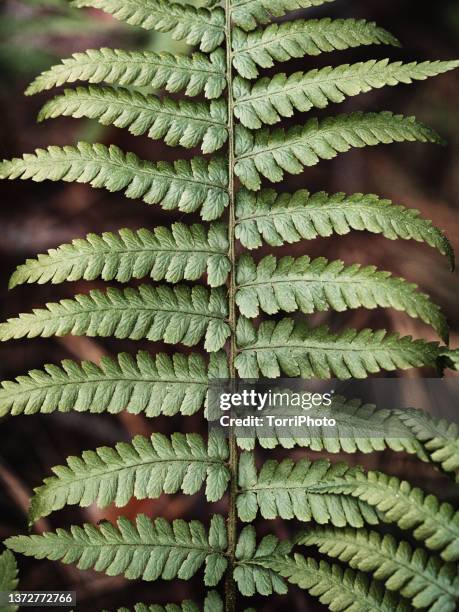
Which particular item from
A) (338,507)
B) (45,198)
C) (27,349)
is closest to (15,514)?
(27,349)

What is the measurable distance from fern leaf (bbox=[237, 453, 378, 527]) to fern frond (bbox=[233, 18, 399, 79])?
949mm

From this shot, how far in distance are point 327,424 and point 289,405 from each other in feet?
0.33

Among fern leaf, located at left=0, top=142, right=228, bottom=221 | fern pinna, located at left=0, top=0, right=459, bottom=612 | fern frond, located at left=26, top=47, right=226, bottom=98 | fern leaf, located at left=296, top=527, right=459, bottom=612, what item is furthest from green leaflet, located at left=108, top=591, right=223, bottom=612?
fern frond, located at left=26, top=47, right=226, bottom=98

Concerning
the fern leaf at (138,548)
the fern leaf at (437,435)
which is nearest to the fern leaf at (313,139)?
the fern leaf at (437,435)

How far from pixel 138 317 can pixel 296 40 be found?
0.78 meters

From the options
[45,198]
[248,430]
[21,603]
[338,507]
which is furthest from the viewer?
[45,198]

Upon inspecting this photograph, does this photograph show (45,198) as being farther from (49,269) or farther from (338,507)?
(338,507)

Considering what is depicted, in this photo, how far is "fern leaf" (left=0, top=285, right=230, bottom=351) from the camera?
4.93 ft

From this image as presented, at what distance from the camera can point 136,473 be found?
58.5 inches

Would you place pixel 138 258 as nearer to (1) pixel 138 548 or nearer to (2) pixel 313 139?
(2) pixel 313 139

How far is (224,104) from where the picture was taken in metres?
1.61

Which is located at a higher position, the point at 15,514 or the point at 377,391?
the point at 377,391

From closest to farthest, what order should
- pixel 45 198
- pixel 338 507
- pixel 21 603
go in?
pixel 338 507 → pixel 21 603 → pixel 45 198

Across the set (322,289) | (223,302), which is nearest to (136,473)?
(223,302)
